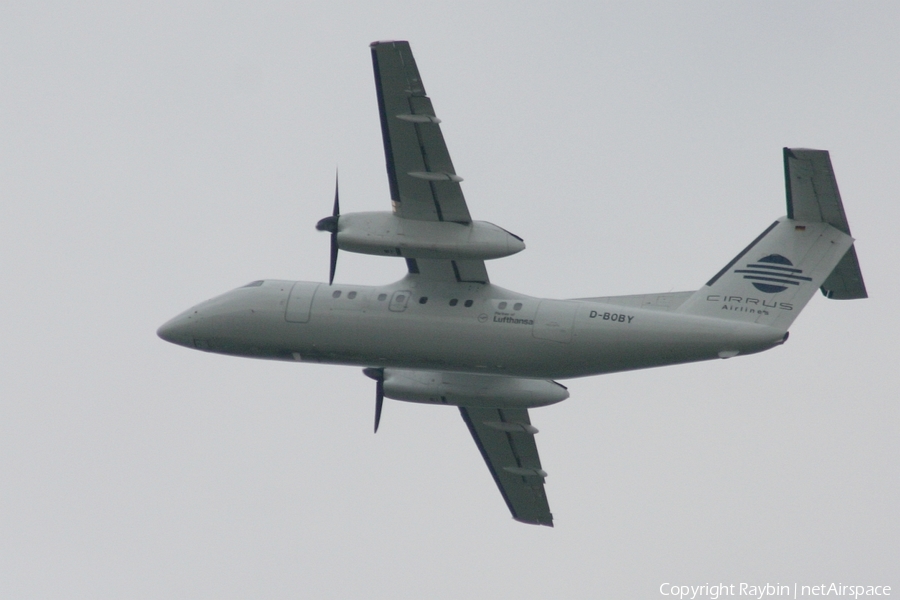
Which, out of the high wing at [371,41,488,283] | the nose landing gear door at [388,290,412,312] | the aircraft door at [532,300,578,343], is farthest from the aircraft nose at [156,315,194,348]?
the aircraft door at [532,300,578,343]

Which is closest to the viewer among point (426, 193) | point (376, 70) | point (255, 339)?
point (376, 70)

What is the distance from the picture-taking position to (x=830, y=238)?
94.6 ft

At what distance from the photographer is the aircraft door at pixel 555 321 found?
29281 millimetres

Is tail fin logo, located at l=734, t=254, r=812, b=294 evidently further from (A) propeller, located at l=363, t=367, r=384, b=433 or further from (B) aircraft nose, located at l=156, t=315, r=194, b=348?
(B) aircraft nose, located at l=156, t=315, r=194, b=348

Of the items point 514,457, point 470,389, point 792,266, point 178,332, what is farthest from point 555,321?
point 178,332

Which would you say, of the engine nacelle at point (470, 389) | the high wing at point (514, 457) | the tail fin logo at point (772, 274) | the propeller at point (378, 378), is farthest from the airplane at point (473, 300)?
the high wing at point (514, 457)

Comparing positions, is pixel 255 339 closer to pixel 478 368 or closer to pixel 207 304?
pixel 207 304

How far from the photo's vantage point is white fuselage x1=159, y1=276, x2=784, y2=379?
94.1 feet

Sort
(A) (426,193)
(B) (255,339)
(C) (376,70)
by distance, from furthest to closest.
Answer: (B) (255,339)
(A) (426,193)
(C) (376,70)

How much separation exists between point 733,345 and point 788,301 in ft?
6.09

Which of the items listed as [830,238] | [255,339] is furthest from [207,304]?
[830,238]

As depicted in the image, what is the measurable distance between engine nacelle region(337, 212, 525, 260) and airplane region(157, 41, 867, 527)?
0.09 ft

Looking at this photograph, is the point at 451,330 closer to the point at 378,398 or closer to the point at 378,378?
the point at 378,378

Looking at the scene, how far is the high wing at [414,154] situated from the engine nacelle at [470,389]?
3448 millimetres
